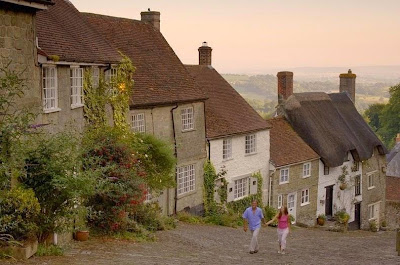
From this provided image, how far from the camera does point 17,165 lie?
36.6 ft

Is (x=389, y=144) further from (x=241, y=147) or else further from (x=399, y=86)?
(x=241, y=147)

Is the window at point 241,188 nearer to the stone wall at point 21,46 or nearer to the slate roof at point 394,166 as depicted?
the stone wall at point 21,46

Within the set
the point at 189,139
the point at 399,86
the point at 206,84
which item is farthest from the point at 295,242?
the point at 399,86

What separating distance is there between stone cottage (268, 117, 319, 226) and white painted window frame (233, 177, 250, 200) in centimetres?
191

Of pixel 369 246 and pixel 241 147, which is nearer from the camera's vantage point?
pixel 369 246

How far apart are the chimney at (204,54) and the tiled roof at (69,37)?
12.8 meters

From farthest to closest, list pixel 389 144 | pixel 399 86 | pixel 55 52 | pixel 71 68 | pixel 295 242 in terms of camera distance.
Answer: pixel 389 144
pixel 399 86
pixel 295 242
pixel 71 68
pixel 55 52

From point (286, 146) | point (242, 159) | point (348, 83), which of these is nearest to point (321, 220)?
point (286, 146)

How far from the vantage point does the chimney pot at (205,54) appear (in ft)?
111

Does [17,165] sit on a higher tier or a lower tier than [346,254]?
higher

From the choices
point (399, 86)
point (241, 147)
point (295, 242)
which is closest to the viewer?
point (295, 242)

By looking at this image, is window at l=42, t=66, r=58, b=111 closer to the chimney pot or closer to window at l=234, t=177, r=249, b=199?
window at l=234, t=177, r=249, b=199

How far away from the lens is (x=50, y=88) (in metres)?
16.0

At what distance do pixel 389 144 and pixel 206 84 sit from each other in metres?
59.6
